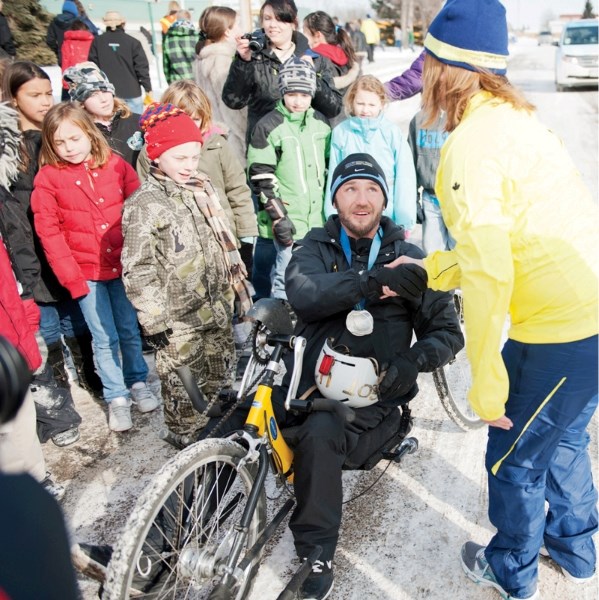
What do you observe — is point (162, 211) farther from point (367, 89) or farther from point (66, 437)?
point (367, 89)

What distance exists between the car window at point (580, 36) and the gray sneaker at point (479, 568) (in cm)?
1827

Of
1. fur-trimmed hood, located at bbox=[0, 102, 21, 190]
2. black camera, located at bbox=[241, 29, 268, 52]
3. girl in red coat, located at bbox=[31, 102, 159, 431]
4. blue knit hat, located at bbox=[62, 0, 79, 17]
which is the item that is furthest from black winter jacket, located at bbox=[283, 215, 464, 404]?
blue knit hat, located at bbox=[62, 0, 79, 17]

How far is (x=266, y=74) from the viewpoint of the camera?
4652mm

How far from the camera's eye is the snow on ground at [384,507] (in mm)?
2436

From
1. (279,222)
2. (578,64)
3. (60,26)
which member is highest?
(60,26)

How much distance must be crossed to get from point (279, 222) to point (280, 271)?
423 mm

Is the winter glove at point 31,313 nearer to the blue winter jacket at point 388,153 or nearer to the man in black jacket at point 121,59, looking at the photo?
the blue winter jacket at point 388,153

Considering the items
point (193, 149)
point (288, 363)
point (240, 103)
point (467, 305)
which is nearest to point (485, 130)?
point (467, 305)

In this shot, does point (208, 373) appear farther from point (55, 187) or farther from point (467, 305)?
point (467, 305)

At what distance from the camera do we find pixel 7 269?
262 centimetres

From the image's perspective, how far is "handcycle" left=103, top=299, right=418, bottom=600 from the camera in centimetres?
184

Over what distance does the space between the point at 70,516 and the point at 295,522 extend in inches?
50.8

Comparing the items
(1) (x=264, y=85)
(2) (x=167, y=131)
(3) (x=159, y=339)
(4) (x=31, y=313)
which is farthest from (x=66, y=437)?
(1) (x=264, y=85)

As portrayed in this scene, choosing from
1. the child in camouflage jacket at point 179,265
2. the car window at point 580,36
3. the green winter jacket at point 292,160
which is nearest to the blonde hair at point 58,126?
the child in camouflage jacket at point 179,265
